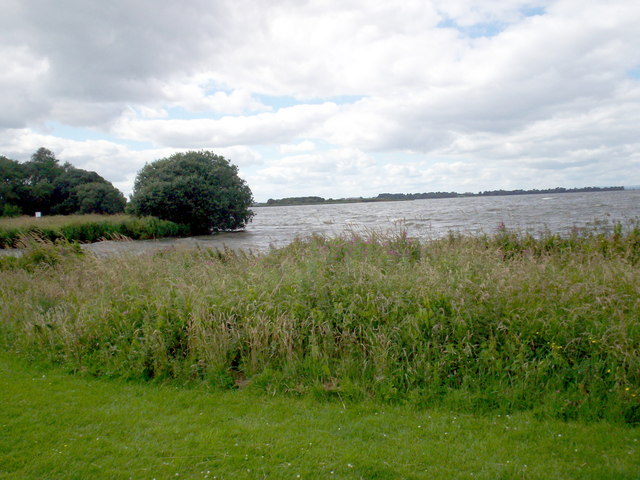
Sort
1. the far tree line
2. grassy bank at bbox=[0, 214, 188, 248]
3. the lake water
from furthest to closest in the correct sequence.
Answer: the far tree line < grassy bank at bbox=[0, 214, 188, 248] < the lake water

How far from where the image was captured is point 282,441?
3.96 m

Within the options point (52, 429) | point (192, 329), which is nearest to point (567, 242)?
point (192, 329)

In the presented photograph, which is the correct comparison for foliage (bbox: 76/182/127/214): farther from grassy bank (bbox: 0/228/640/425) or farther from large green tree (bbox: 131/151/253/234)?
grassy bank (bbox: 0/228/640/425)

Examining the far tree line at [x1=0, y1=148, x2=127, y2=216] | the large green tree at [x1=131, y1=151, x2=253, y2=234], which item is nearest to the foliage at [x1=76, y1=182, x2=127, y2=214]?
the far tree line at [x1=0, y1=148, x2=127, y2=216]

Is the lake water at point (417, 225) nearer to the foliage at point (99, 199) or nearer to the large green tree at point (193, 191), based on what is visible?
the large green tree at point (193, 191)

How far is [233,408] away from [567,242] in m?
11.6

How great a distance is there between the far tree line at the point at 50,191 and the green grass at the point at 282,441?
49.8 meters

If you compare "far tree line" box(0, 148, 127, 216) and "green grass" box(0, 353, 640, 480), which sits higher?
"far tree line" box(0, 148, 127, 216)

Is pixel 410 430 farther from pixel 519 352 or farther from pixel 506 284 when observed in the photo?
pixel 506 284

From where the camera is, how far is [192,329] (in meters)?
5.91

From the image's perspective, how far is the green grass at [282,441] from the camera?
11.5ft

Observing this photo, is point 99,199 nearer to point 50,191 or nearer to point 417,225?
point 50,191

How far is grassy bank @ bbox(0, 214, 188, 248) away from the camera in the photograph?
22656 mm

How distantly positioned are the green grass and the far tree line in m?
49.8
